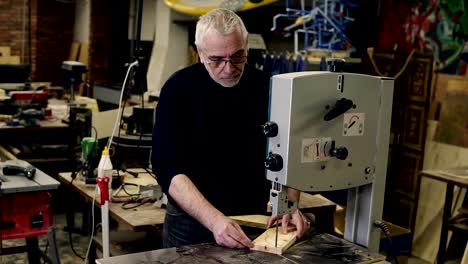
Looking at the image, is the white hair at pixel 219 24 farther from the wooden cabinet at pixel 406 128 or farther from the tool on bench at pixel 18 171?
the wooden cabinet at pixel 406 128

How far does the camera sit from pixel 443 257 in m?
3.70

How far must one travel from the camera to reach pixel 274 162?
57.9 inches

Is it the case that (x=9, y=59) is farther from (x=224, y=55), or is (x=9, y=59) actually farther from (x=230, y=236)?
(x=230, y=236)

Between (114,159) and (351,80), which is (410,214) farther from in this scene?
(351,80)

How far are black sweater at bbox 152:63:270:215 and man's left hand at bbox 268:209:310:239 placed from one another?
228mm

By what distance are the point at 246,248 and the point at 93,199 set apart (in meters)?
1.26

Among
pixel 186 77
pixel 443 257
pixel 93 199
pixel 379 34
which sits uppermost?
pixel 379 34

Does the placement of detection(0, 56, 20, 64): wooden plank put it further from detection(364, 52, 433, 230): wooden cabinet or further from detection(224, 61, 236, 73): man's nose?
detection(224, 61, 236, 73): man's nose

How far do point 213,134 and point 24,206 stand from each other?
3.66 ft

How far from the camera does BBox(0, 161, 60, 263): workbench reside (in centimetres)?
254

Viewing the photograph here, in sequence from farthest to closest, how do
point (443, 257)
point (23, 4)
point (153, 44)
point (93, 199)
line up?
1. point (23, 4)
2. point (153, 44)
3. point (443, 257)
4. point (93, 199)

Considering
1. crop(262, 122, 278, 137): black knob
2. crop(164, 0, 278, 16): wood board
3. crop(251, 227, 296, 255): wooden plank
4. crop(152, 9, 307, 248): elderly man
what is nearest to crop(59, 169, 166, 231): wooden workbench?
crop(152, 9, 307, 248): elderly man

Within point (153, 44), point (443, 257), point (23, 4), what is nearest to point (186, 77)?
point (443, 257)

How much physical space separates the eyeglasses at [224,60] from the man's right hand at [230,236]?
46 cm
